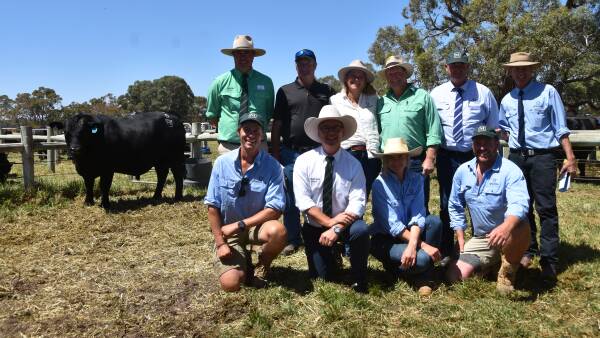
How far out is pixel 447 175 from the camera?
458cm

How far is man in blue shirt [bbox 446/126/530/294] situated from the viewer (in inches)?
141

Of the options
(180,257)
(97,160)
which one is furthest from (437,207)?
(97,160)

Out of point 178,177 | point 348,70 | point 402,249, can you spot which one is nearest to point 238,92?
point 348,70

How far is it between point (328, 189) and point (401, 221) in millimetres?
687

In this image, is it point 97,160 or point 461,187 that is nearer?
point 461,187

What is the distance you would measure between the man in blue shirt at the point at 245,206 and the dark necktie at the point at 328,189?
35cm

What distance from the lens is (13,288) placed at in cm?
395

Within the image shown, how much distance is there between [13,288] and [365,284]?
2963mm

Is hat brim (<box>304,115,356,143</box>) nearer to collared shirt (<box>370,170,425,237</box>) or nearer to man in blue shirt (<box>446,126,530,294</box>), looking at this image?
collared shirt (<box>370,170,425,237</box>)

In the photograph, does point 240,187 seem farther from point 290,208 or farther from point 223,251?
point 290,208

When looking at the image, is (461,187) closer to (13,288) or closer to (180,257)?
(180,257)

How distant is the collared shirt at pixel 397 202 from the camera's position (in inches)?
153

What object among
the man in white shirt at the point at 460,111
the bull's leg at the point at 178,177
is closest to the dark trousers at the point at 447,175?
the man in white shirt at the point at 460,111

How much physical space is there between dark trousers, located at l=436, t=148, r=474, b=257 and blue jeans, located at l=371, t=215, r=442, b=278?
2.18 ft
